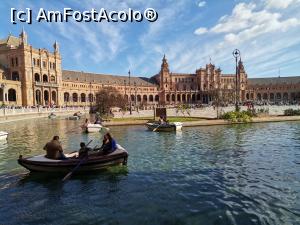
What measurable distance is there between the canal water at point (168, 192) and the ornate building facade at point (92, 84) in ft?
198

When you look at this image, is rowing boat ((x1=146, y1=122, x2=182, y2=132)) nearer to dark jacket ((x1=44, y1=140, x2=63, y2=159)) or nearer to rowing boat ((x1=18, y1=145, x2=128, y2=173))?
rowing boat ((x1=18, y1=145, x2=128, y2=173))

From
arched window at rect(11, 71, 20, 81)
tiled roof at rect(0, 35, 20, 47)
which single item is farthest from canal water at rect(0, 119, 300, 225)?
tiled roof at rect(0, 35, 20, 47)

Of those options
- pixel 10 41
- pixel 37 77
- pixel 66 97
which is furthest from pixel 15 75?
pixel 66 97

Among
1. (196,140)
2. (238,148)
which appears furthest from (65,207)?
(196,140)

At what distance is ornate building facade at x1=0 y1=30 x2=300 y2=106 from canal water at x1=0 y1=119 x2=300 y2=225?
6033cm

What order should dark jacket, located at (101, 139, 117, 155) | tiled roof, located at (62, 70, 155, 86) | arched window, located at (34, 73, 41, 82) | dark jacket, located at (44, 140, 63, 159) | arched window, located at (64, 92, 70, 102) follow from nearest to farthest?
dark jacket, located at (44, 140, 63, 159), dark jacket, located at (101, 139, 117, 155), arched window, located at (34, 73, 41, 82), arched window, located at (64, 92, 70, 102), tiled roof, located at (62, 70, 155, 86)

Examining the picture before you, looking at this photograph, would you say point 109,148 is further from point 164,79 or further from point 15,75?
point 164,79

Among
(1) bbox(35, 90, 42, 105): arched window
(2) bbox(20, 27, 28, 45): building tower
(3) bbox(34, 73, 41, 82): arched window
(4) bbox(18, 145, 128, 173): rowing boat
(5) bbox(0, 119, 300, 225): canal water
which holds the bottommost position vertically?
(5) bbox(0, 119, 300, 225): canal water

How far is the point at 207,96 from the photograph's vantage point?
162875 mm

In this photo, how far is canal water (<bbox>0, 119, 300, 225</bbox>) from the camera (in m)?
9.63

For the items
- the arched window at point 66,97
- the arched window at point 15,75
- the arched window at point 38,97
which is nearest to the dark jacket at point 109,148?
the arched window at point 38,97

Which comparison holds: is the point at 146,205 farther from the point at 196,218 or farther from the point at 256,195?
the point at 256,195

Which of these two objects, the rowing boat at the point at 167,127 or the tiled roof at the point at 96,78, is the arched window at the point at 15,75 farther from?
the rowing boat at the point at 167,127

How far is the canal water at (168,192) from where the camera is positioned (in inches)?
379
